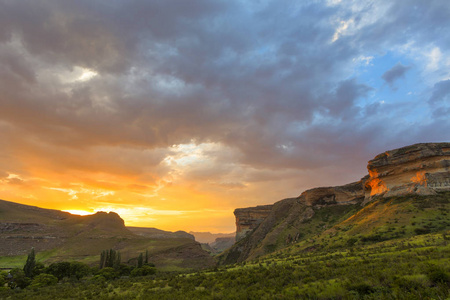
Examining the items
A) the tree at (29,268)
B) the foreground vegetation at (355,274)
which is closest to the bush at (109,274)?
the foreground vegetation at (355,274)

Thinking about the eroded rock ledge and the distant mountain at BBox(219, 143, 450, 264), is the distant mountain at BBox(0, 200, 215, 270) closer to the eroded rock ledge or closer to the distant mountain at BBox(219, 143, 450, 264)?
the distant mountain at BBox(219, 143, 450, 264)

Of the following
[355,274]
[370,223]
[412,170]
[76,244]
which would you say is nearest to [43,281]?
[355,274]

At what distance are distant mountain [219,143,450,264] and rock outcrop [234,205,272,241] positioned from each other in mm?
31875

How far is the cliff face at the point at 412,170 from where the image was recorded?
51.5 m

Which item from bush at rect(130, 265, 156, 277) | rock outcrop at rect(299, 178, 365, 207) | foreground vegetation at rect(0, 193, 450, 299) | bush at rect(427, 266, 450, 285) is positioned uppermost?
rock outcrop at rect(299, 178, 365, 207)

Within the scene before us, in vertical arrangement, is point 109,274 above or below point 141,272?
above

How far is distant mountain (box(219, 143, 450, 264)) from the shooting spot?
41.7 meters

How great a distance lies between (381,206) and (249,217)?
Answer: 8572 centimetres

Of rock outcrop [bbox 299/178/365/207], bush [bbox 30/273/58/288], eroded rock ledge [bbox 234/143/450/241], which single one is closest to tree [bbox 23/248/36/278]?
bush [bbox 30/273/58/288]

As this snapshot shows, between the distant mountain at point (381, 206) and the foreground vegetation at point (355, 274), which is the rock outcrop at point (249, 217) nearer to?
the distant mountain at point (381, 206)

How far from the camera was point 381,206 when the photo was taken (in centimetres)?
5494

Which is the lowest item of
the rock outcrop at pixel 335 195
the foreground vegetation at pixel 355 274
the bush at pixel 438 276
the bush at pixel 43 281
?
the bush at pixel 43 281

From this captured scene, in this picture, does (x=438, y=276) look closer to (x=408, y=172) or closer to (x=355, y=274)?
(x=355, y=274)

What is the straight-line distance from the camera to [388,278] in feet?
43.7
